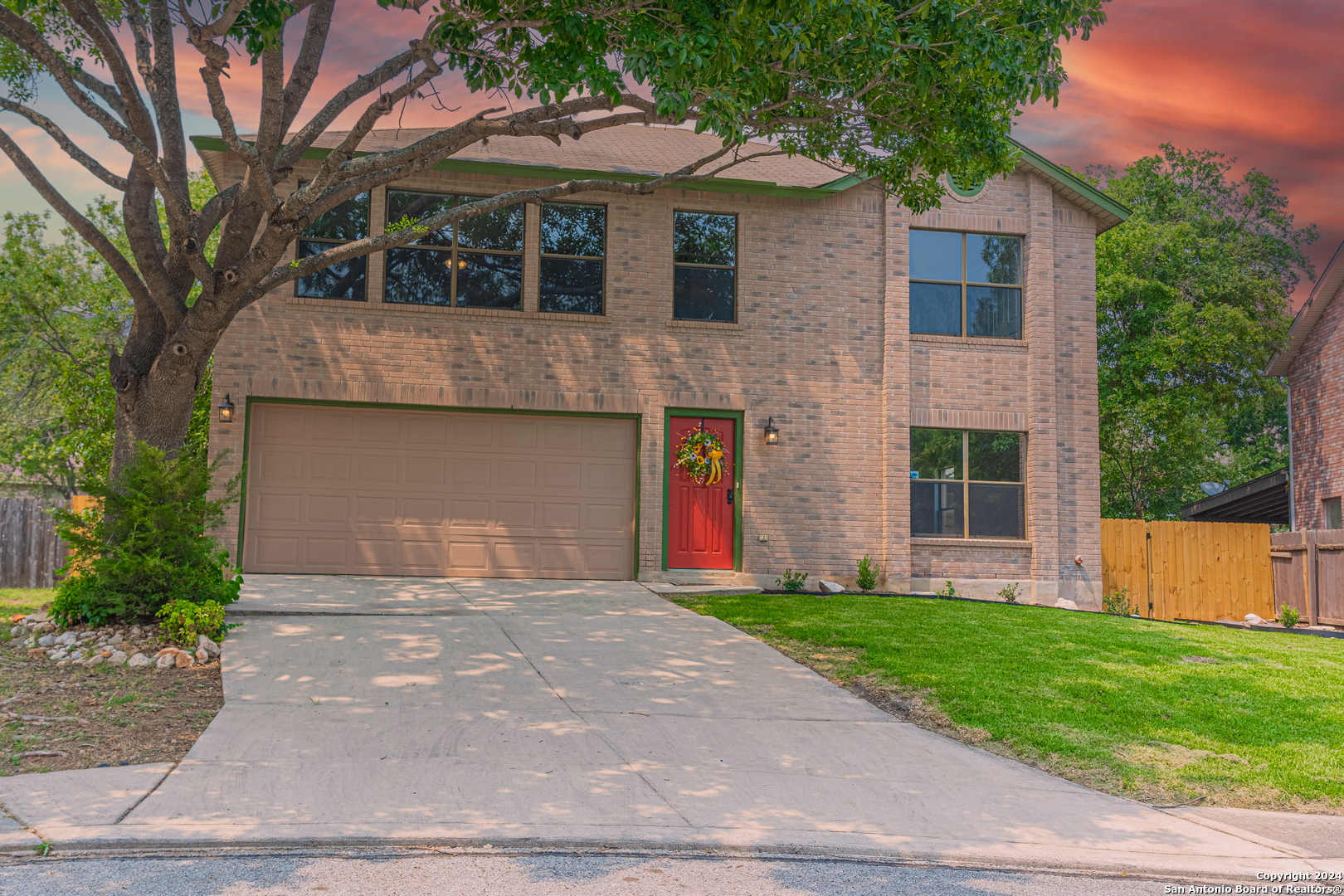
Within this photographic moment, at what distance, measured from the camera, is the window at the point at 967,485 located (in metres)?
15.6

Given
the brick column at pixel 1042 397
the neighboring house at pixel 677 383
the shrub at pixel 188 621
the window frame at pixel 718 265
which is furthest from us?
the brick column at pixel 1042 397

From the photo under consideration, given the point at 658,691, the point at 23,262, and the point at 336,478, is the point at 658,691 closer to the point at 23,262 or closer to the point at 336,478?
the point at 336,478

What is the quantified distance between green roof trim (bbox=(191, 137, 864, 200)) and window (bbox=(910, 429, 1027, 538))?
13.7 feet

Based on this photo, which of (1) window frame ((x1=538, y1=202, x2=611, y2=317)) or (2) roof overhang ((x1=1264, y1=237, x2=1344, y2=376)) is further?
(2) roof overhang ((x1=1264, y1=237, x2=1344, y2=376))

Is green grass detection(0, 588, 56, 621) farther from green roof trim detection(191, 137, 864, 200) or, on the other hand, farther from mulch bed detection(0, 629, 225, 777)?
green roof trim detection(191, 137, 864, 200)

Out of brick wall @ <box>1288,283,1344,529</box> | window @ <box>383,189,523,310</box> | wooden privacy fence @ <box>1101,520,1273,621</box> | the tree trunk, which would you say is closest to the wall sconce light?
window @ <box>383,189,523,310</box>

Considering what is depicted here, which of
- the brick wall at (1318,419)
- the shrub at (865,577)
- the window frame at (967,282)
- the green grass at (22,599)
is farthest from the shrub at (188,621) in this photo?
the brick wall at (1318,419)

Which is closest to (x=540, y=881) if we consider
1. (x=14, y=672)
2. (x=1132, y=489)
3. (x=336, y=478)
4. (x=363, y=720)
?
(x=363, y=720)

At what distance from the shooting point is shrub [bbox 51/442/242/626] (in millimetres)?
8805

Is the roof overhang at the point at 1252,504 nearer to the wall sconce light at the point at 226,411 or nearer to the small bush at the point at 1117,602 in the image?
the small bush at the point at 1117,602

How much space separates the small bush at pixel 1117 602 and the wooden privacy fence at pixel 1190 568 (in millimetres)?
167

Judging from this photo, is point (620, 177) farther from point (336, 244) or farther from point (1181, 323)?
point (1181, 323)

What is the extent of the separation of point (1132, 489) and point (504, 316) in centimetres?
2330

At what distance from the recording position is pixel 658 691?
8.18 meters
